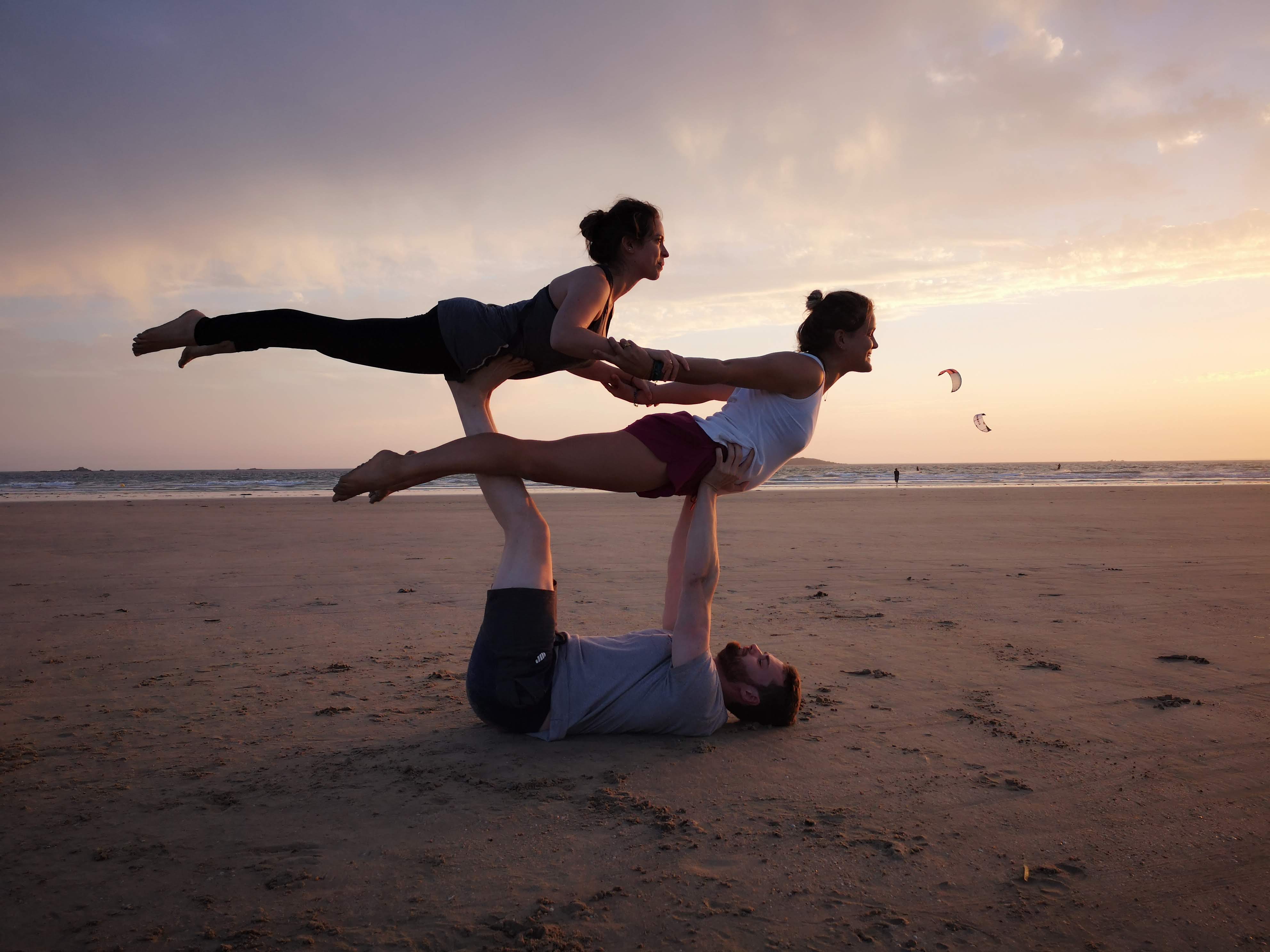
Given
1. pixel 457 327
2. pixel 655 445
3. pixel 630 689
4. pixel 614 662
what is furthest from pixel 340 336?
pixel 630 689

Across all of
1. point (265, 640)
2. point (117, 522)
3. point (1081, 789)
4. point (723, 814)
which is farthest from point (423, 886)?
point (117, 522)

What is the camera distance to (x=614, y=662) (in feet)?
10.1

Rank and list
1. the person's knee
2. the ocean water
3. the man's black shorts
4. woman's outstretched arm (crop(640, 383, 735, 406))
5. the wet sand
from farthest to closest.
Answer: the ocean water, woman's outstretched arm (crop(640, 383, 735, 406)), the person's knee, the man's black shorts, the wet sand

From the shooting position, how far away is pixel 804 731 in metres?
3.19

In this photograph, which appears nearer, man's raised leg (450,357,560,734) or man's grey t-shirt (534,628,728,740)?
man's raised leg (450,357,560,734)

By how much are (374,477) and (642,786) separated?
162cm

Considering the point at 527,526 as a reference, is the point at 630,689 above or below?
→ below

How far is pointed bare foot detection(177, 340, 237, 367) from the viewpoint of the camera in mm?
3431

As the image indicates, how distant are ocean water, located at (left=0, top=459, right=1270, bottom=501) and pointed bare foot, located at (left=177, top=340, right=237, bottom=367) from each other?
36.1 feet

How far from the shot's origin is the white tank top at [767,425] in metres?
3.27

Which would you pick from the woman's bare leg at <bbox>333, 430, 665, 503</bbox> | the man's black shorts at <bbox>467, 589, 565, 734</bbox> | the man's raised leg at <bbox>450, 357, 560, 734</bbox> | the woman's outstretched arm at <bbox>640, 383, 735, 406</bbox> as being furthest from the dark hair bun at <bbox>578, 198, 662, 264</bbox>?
the man's black shorts at <bbox>467, 589, 565, 734</bbox>

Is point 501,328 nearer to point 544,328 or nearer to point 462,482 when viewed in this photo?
point 544,328

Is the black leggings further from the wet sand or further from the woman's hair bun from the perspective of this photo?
the wet sand

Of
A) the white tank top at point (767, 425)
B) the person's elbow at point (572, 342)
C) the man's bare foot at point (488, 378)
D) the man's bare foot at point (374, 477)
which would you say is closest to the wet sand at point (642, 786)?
the man's bare foot at point (374, 477)
